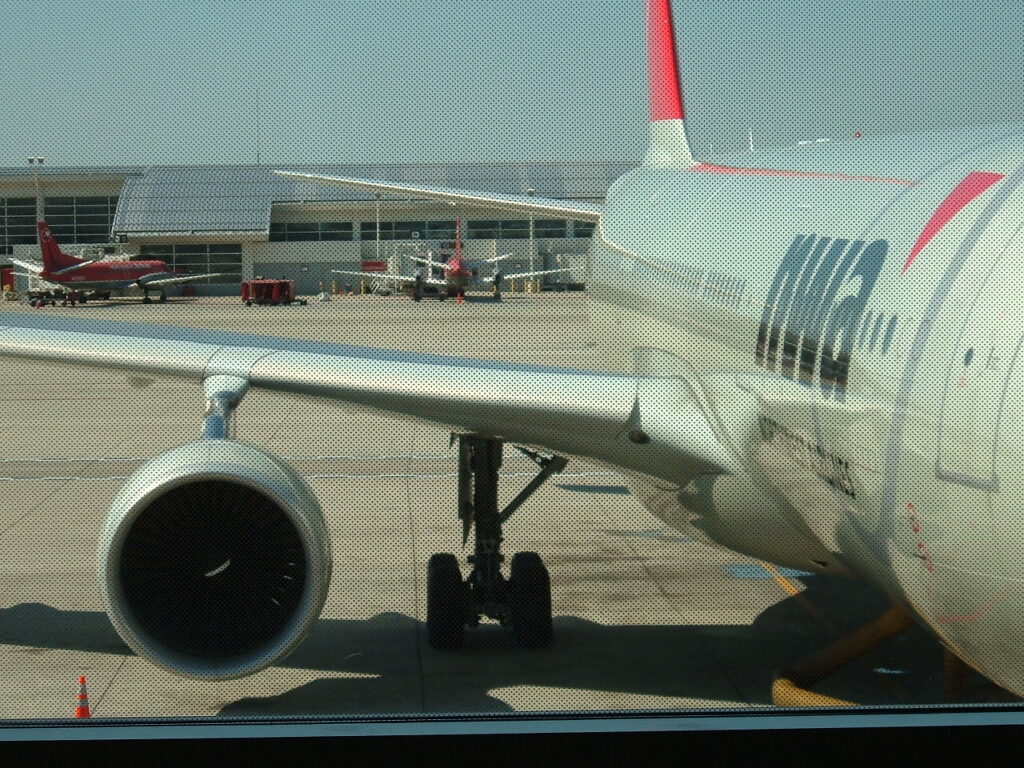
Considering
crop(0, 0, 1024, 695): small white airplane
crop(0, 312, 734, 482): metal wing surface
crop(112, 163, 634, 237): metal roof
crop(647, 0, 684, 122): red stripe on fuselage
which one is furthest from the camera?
crop(647, 0, 684, 122): red stripe on fuselage

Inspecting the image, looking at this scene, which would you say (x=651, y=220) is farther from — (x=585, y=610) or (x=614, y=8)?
(x=614, y=8)

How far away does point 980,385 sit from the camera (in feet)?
9.42

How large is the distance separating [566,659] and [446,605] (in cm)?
66

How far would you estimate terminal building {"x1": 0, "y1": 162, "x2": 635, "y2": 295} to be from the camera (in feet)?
15.1

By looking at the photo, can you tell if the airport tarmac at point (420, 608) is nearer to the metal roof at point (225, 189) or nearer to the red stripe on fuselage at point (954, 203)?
the metal roof at point (225, 189)

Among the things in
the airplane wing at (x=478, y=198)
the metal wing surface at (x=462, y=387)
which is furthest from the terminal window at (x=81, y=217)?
the airplane wing at (x=478, y=198)

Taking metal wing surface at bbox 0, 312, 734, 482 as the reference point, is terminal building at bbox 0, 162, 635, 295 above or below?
above

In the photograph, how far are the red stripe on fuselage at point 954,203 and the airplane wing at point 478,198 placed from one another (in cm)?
426

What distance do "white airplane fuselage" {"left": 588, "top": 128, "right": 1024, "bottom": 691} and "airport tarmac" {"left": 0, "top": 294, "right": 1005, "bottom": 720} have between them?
0.53m

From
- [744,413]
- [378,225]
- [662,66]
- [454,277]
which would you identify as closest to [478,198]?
[378,225]

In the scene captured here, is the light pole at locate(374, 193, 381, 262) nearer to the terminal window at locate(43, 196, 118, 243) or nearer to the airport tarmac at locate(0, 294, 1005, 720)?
the airport tarmac at locate(0, 294, 1005, 720)

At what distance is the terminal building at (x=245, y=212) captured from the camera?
459cm

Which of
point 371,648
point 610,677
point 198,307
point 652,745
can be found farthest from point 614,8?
point 198,307

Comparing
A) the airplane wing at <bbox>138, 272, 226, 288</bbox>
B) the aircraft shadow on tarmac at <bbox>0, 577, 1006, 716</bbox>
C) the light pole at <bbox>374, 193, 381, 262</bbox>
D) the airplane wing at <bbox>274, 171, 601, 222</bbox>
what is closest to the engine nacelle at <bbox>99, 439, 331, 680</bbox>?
the aircraft shadow on tarmac at <bbox>0, 577, 1006, 716</bbox>
